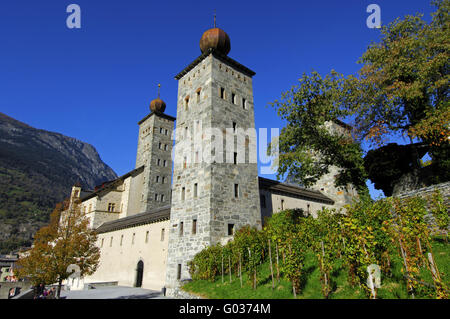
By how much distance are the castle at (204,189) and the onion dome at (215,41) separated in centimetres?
9

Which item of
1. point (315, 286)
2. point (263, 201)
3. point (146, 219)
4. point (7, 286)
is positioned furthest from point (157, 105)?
point (315, 286)

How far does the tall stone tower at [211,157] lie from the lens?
20.0 metres

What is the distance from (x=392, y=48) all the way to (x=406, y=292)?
17595 mm

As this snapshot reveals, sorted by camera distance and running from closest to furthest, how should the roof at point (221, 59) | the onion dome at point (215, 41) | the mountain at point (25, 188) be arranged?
the roof at point (221, 59) < the onion dome at point (215, 41) < the mountain at point (25, 188)

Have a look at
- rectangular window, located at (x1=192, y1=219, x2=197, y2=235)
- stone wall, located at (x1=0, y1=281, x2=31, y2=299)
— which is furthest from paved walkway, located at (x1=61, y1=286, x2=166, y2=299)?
stone wall, located at (x1=0, y1=281, x2=31, y2=299)

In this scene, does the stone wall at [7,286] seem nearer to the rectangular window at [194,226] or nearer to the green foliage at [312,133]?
the rectangular window at [194,226]

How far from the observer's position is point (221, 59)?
24.6 metres

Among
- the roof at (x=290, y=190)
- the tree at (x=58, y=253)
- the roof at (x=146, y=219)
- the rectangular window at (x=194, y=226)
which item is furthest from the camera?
the roof at (x=290, y=190)

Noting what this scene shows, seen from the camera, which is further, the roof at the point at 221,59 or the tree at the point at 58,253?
the roof at the point at 221,59

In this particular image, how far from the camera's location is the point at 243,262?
49.6 ft

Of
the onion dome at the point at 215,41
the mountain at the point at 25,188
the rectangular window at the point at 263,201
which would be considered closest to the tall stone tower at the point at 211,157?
the onion dome at the point at 215,41
